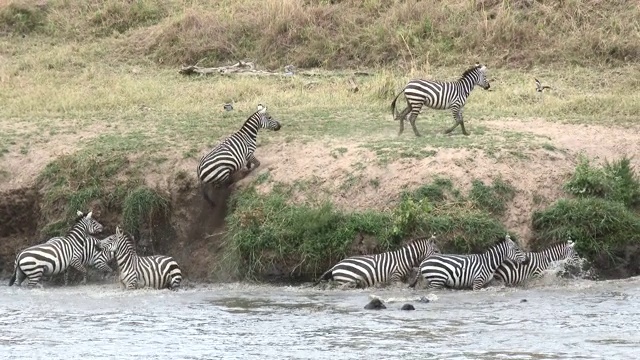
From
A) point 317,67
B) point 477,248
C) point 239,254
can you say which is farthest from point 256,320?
point 317,67

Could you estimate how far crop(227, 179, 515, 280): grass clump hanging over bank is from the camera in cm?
1263

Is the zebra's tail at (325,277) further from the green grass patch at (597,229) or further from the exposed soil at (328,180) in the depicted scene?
the green grass patch at (597,229)

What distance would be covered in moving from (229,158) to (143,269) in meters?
1.82

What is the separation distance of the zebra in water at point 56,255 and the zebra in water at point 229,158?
137 centimetres

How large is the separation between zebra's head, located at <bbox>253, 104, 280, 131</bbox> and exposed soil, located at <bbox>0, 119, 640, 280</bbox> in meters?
0.28

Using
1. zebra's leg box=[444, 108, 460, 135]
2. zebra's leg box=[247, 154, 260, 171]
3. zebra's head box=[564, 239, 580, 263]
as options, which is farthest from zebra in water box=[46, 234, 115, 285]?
zebra's head box=[564, 239, 580, 263]

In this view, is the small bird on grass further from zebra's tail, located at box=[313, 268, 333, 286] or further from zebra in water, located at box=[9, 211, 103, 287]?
zebra in water, located at box=[9, 211, 103, 287]

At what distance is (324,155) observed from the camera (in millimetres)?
14203

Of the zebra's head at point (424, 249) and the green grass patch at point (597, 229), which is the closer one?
the zebra's head at point (424, 249)

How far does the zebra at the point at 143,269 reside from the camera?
42.0 feet

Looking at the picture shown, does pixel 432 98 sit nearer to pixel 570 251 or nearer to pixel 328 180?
pixel 328 180

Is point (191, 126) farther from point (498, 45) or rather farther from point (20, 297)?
point (498, 45)

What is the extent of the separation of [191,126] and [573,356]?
7804mm

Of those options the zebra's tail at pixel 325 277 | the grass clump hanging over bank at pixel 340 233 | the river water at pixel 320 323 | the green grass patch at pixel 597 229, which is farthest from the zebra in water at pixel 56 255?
the green grass patch at pixel 597 229
